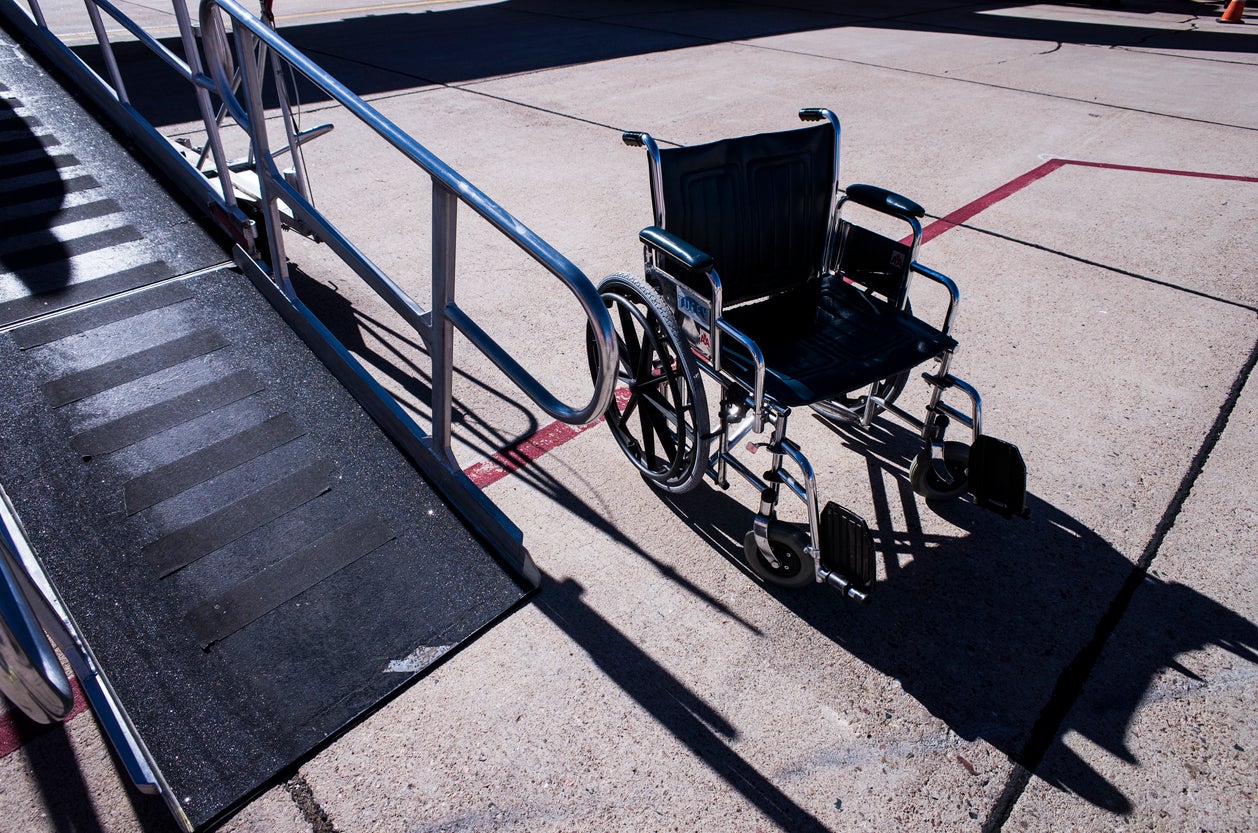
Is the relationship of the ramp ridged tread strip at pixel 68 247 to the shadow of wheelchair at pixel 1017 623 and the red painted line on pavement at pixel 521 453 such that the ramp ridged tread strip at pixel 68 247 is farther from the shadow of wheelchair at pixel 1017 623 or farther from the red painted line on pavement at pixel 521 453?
the shadow of wheelchair at pixel 1017 623

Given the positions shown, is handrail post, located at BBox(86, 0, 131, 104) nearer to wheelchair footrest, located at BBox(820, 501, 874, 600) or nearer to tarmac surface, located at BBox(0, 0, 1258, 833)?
tarmac surface, located at BBox(0, 0, 1258, 833)

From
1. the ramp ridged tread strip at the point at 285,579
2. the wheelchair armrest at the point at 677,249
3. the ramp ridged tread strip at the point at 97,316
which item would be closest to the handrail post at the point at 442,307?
Answer: the ramp ridged tread strip at the point at 285,579

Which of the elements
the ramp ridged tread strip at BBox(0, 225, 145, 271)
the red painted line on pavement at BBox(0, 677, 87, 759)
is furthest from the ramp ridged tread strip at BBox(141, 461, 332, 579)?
the ramp ridged tread strip at BBox(0, 225, 145, 271)

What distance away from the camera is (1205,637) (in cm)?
248

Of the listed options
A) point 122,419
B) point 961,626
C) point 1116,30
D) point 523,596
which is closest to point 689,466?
point 523,596

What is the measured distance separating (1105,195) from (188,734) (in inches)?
245

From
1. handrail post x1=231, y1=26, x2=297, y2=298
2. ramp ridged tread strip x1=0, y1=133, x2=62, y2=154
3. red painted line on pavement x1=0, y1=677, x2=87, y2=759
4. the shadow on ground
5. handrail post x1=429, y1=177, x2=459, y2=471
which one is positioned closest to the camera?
red painted line on pavement x1=0, y1=677, x2=87, y2=759

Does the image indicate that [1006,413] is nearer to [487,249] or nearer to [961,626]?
[961,626]

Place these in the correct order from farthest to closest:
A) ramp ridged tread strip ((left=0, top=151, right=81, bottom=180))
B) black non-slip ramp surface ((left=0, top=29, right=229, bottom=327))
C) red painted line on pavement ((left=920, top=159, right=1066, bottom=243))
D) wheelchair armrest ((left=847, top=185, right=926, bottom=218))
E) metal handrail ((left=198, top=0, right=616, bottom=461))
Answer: red painted line on pavement ((left=920, top=159, right=1066, bottom=243)), ramp ridged tread strip ((left=0, top=151, right=81, bottom=180)), black non-slip ramp surface ((left=0, top=29, right=229, bottom=327)), wheelchair armrest ((left=847, top=185, right=926, bottom=218)), metal handrail ((left=198, top=0, right=616, bottom=461))

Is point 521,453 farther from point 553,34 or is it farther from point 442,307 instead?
point 553,34

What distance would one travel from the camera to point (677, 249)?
97.1 inches

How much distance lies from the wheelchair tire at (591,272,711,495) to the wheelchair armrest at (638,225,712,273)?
0.17 meters

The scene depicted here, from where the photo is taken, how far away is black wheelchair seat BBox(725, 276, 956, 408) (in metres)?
2.57

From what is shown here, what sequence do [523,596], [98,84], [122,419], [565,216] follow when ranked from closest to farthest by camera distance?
[523,596] → [122,419] → [98,84] → [565,216]
